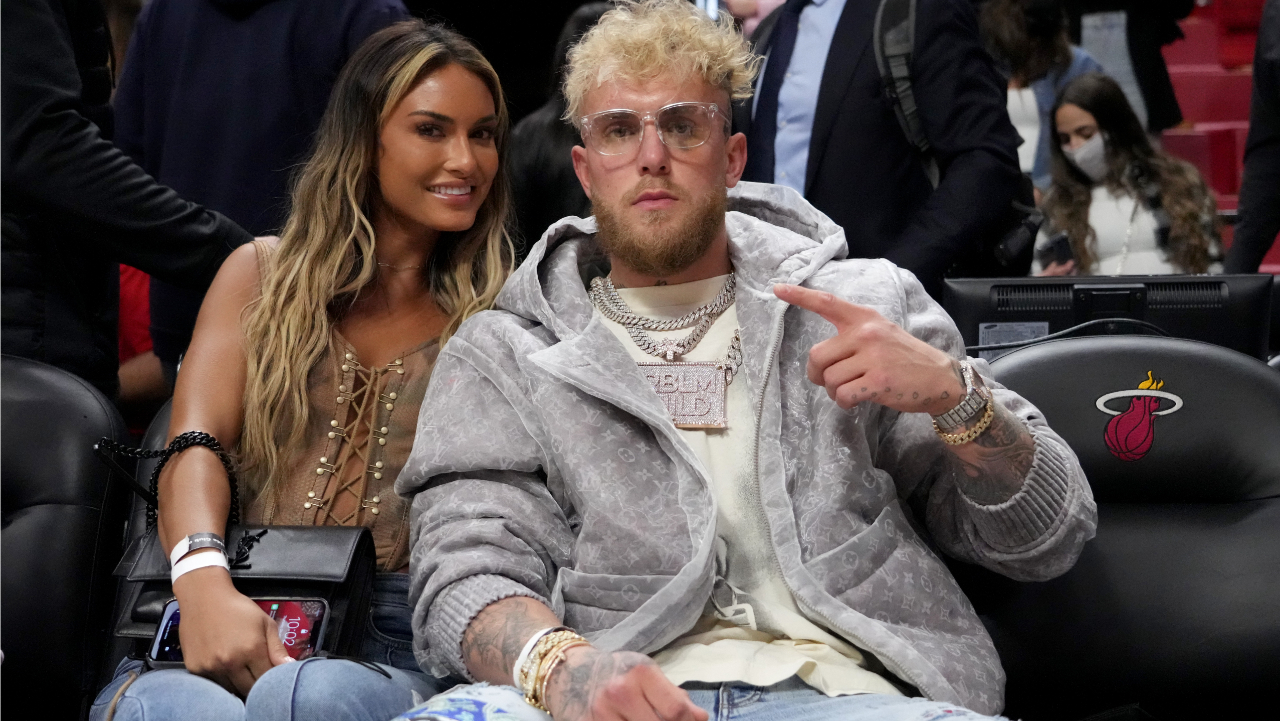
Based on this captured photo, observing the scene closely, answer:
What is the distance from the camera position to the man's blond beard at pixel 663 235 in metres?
2.12

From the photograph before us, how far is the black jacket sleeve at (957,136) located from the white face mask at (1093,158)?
179 cm

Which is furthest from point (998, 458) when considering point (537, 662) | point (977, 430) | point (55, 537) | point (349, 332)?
point (55, 537)

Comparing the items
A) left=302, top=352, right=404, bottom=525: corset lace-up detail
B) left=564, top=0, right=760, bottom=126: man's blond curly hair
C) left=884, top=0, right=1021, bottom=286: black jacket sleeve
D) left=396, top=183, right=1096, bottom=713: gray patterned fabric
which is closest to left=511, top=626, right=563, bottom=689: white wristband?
left=396, top=183, right=1096, bottom=713: gray patterned fabric

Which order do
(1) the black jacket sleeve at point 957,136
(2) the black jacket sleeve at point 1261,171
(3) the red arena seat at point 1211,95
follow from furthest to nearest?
1. (3) the red arena seat at point 1211,95
2. (2) the black jacket sleeve at point 1261,171
3. (1) the black jacket sleeve at point 957,136

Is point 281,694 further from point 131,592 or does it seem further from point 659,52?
point 659,52

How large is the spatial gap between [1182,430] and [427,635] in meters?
1.20

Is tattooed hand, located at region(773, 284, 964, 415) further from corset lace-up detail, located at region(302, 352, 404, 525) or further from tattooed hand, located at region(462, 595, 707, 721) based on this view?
corset lace-up detail, located at region(302, 352, 404, 525)

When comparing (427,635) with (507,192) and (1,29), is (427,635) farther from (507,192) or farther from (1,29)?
(1,29)

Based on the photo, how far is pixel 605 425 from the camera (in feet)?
6.51

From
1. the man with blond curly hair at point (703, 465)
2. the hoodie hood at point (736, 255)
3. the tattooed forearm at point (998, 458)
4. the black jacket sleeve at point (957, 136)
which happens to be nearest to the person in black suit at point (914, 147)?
the black jacket sleeve at point (957, 136)

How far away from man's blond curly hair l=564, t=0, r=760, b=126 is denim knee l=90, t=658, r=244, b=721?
3.49 ft

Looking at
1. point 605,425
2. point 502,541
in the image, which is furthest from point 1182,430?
point 502,541

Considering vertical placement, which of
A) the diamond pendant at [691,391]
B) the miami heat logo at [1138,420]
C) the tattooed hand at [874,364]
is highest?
the tattooed hand at [874,364]

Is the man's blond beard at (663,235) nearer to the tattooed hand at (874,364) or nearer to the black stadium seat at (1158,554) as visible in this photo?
the tattooed hand at (874,364)
